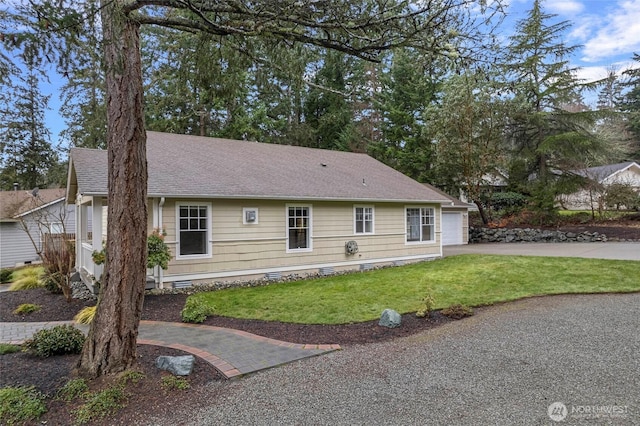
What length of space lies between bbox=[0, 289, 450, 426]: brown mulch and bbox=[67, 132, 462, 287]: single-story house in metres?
2.15

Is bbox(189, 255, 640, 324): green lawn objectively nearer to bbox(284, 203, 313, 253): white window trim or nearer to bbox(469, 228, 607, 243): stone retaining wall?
bbox(284, 203, 313, 253): white window trim

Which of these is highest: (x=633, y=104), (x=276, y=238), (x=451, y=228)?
(x=633, y=104)

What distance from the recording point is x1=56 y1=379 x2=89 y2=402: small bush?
346 cm

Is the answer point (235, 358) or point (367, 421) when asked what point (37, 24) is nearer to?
point (235, 358)

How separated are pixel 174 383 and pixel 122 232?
1.64m

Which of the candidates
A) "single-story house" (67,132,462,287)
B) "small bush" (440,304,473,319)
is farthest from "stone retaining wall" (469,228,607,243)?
"small bush" (440,304,473,319)

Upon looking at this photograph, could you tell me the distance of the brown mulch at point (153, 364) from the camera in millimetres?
3375

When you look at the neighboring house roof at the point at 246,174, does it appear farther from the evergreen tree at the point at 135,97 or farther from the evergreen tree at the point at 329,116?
the evergreen tree at the point at 329,116

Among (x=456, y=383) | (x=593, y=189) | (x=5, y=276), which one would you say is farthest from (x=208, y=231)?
(x=593, y=189)

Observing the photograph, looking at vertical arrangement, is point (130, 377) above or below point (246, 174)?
below

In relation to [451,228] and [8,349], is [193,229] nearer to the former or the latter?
[8,349]

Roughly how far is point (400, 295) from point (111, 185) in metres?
5.98

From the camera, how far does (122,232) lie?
12.7 feet

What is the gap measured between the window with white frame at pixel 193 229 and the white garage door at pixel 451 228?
44.0 ft
